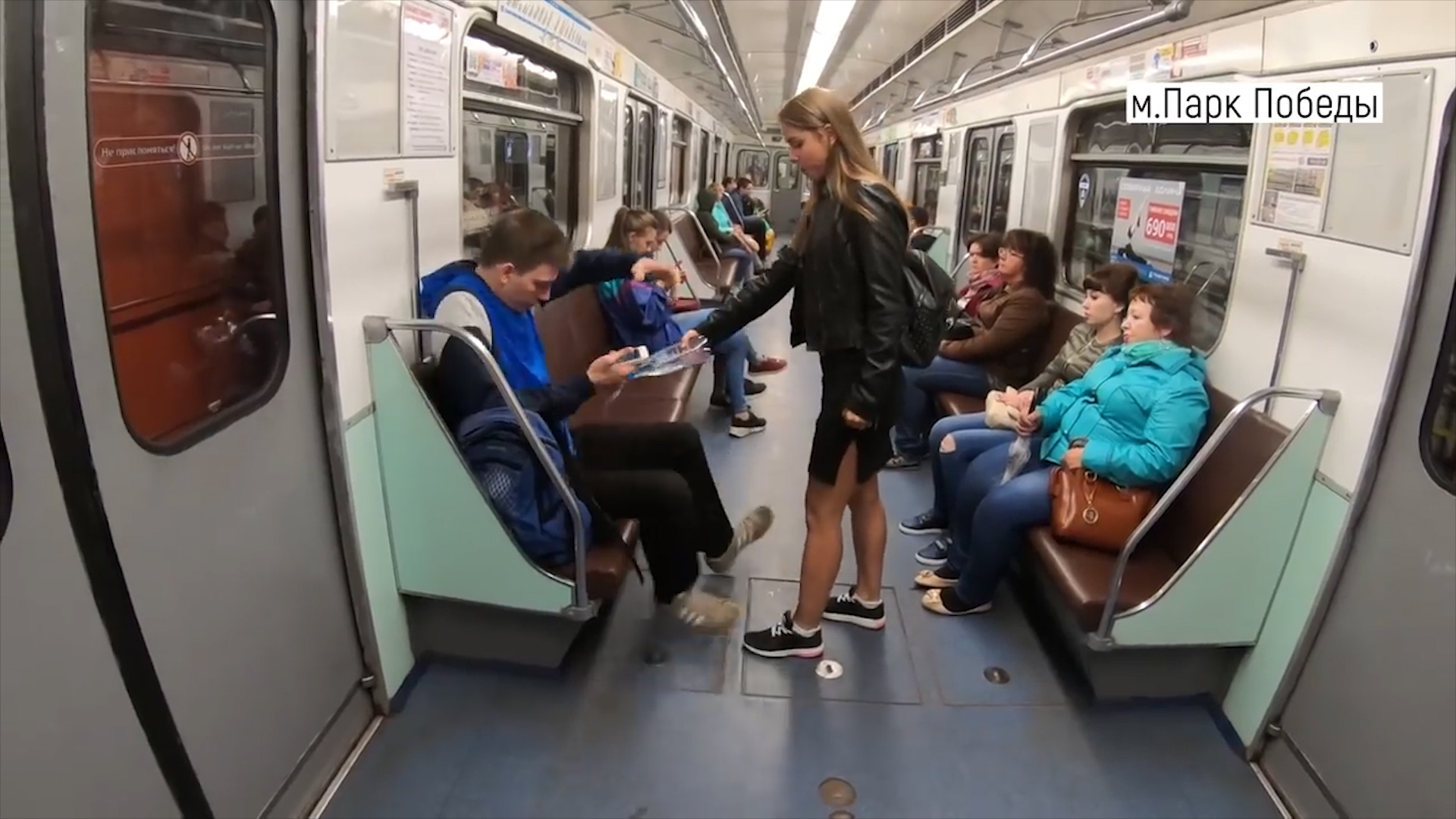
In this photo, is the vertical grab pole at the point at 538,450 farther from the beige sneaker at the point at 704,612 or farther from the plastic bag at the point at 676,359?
the beige sneaker at the point at 704,612

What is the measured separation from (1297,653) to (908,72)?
7913 mm

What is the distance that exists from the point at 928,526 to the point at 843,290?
6.11ft

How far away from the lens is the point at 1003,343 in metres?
4.60

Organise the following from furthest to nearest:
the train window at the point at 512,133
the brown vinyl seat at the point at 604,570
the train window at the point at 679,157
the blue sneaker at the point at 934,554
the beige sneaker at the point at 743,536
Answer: the train window at the point at 679,157 → the blue sneaker at the point at 934,554 → the train window at the point at 512,133 → the beige sneaker at the point at 743,536 → the brown vinyl seat at the point at 604,570

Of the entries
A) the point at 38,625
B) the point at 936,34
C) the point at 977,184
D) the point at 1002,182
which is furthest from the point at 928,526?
the point at 977,184

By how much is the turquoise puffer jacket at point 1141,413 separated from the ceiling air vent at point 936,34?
3.02 m

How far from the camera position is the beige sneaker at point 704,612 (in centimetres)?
329

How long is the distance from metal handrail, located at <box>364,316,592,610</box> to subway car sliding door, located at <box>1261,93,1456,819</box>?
196 centimetres

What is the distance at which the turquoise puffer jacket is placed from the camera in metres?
2.96

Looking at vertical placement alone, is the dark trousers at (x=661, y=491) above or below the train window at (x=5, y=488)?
below

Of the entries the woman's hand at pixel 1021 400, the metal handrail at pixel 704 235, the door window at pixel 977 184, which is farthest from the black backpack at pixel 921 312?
the metal handrail at pixel 704 235

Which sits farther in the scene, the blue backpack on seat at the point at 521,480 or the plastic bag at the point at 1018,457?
the plastic bag at the point at 1018,457

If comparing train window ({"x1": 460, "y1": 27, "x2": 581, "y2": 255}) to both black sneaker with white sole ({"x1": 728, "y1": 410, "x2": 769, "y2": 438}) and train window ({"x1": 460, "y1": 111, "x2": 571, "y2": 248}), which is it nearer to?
train window ({"x1": 460, "y1": 111, "x2": 571, "y2": 248})

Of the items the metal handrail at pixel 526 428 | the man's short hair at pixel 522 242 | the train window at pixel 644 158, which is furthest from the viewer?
the train window at pixel 644 158
